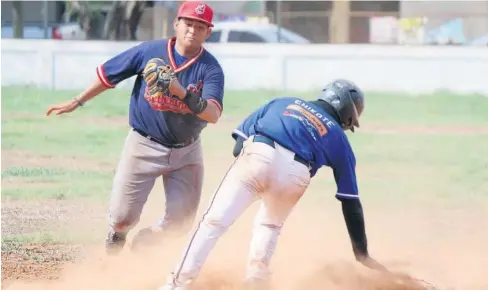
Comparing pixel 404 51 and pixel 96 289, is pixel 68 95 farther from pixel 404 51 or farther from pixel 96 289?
pixel 96 289

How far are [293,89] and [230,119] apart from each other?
5.59 meters

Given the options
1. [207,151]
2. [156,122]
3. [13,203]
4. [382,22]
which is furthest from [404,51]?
[156,122]

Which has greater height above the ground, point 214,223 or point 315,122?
point 315,122

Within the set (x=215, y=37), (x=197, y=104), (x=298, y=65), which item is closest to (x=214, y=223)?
(x=197, y=104)

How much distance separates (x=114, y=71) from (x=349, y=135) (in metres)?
10.6

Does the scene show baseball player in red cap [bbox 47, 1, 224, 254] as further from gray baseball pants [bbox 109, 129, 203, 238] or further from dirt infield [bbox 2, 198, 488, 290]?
dirt infield [bbox 2, 198, 488, 290]

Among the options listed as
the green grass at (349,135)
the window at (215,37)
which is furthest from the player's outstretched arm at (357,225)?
the window at (215,37)

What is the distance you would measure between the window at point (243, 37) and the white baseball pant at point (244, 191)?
64.8 feet

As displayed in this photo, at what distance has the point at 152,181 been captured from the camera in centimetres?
714

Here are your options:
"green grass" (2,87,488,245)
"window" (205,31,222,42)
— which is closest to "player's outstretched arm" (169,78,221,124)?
"green grass" (2,87,488,245)

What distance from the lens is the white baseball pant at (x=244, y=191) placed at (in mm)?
5703

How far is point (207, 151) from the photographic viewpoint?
1507 centimetres

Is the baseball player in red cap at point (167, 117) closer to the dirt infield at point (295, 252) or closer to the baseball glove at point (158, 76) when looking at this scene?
the baseball glove at point (158, 76)

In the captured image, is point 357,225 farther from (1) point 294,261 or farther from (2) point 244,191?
(1) point 294,261
